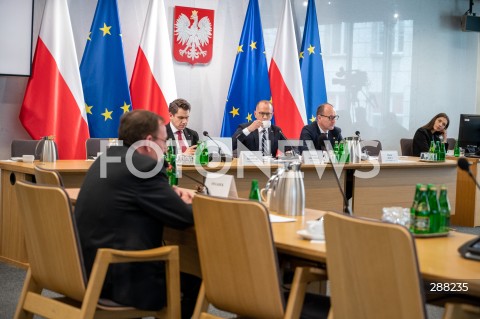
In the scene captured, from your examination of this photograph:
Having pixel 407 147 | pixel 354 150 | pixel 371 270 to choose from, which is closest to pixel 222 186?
pixel 371 270

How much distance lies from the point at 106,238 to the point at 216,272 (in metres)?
0.53

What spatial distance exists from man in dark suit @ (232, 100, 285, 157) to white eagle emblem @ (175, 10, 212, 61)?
1338mm

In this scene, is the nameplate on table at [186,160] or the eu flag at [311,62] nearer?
the nameplate on table at [186,160]

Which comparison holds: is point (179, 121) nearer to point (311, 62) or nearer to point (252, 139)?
point (252, 139)

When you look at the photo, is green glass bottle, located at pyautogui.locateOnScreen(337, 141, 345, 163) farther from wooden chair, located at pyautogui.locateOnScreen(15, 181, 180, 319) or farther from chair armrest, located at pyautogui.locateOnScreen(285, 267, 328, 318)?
chair armrest, located at pyautogui.locateOnScreen(285, 267, 328, 318)

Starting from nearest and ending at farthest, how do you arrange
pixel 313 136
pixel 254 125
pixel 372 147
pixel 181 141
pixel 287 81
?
pixel 181 141 < pixel 254 125 < pixel 313 136 < pixel 372 147 < pixel 287 81

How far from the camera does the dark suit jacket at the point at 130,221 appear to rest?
9.62 ft

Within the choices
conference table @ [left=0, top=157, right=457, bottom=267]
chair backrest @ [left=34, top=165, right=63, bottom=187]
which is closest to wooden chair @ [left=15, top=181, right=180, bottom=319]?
chair backrest @ [left=34, top=165, right=63, bottom=187]

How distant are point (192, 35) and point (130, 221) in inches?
210

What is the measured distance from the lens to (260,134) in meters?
7.20

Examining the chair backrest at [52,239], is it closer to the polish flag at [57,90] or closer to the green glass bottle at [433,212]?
the green glass bottle at [433,212]

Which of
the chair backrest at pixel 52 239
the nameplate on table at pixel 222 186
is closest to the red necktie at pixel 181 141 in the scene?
the nameplate on table at pixel 222 186

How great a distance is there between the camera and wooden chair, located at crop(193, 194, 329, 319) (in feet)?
8.26

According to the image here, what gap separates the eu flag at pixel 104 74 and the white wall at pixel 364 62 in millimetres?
258
